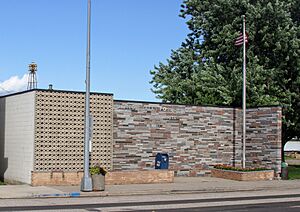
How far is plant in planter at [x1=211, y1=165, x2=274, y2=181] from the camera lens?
1081 inches

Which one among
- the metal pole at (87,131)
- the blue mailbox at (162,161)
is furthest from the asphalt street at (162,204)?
the blue mailbox at (162,161)

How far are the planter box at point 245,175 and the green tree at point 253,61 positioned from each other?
591cm

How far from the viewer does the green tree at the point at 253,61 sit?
111 ft

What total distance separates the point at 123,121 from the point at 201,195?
288 inches

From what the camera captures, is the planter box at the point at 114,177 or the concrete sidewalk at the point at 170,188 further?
the planter box at the point at 114,177

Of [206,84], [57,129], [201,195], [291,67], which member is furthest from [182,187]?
[291,67]

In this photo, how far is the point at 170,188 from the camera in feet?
75.2

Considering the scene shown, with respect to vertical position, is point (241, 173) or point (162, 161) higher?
point (162, 161)

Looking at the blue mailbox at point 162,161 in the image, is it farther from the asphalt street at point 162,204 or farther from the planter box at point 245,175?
the asphalt street at point 162,204

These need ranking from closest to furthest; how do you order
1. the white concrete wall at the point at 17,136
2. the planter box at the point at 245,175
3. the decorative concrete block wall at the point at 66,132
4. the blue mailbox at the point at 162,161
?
the decorative concrete block wall at the point at 66,132 → the white concrete wall at the point at 17,136 → the blue mailbox at the point at 162,161 → the planter box at the point at 245,175

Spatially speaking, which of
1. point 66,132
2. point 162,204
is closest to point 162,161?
point 66,132

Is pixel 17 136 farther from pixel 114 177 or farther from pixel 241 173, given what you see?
pixel 241 173

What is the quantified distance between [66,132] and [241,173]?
31.1ft

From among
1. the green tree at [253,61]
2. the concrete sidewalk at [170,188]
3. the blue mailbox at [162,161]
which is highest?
the green tree at [253,61]
